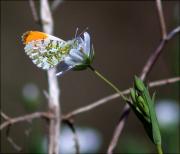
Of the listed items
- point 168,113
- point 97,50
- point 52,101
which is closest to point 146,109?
point 52,101

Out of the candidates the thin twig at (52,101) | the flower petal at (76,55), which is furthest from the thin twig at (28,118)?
the flower petal at (76,55)

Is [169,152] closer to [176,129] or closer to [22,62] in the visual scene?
[176,129]

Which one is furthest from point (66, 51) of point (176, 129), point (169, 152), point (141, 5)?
point (141, 5)

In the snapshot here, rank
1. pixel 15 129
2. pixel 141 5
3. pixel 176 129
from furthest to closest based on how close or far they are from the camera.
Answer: pixel 141 5
pixel 15 129
pixel 176 129

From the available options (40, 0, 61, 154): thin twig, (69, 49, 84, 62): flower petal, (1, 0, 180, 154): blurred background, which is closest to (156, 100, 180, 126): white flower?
(40, 0, 61, 154): thin twig

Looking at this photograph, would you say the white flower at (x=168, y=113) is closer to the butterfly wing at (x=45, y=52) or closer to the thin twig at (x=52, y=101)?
the thin twig at (x=52, y=101)

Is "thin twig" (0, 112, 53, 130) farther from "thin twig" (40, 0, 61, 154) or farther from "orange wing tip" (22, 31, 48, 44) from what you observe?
"orange wing tip" (22, 31, 48, 44)
